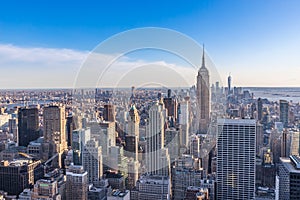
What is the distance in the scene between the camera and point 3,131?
699 centimetres

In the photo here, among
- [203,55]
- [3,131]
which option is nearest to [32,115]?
[3,131]

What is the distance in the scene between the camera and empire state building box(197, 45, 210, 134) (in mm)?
1766

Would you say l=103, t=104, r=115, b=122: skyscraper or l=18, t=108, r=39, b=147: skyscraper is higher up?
l=103, t=104, r=115, b=122: skyscraper

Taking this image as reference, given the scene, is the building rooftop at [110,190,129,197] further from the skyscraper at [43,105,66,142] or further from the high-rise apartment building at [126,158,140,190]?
the skyscraper at [43,105,66,142]

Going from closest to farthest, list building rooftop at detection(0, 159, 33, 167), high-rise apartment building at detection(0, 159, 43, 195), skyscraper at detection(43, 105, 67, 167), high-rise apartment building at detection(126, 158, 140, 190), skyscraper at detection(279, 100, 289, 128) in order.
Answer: high-rise apartment building at detection(126, 158, 140, 190)
high-rise apartment building at detection(0, 159, 43, 195)
skyscraper at detection(279, 100, 289, 128)
building rooftop at detection(0, 159, 33, 167)
skyscraper at detection(43, 105, 67, 167)

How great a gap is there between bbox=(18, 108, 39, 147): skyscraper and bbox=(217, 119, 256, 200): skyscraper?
4.28 meters

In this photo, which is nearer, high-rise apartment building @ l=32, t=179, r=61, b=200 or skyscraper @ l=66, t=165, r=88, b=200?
high-rise apartment building @ l=32, t=179, r=61, b=200

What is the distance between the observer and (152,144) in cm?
243

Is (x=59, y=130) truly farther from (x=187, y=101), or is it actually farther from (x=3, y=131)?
(x=187, y=101)

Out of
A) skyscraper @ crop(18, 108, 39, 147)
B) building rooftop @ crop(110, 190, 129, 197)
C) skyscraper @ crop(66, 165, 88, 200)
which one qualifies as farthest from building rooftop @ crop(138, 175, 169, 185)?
skyscraper @ crop(18, 108, 39, 147)

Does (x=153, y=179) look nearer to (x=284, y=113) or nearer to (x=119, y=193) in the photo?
(x=119, y=193)

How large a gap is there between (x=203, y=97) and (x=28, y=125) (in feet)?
19.6

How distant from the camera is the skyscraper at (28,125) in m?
6.75

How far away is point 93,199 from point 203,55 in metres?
3.01
